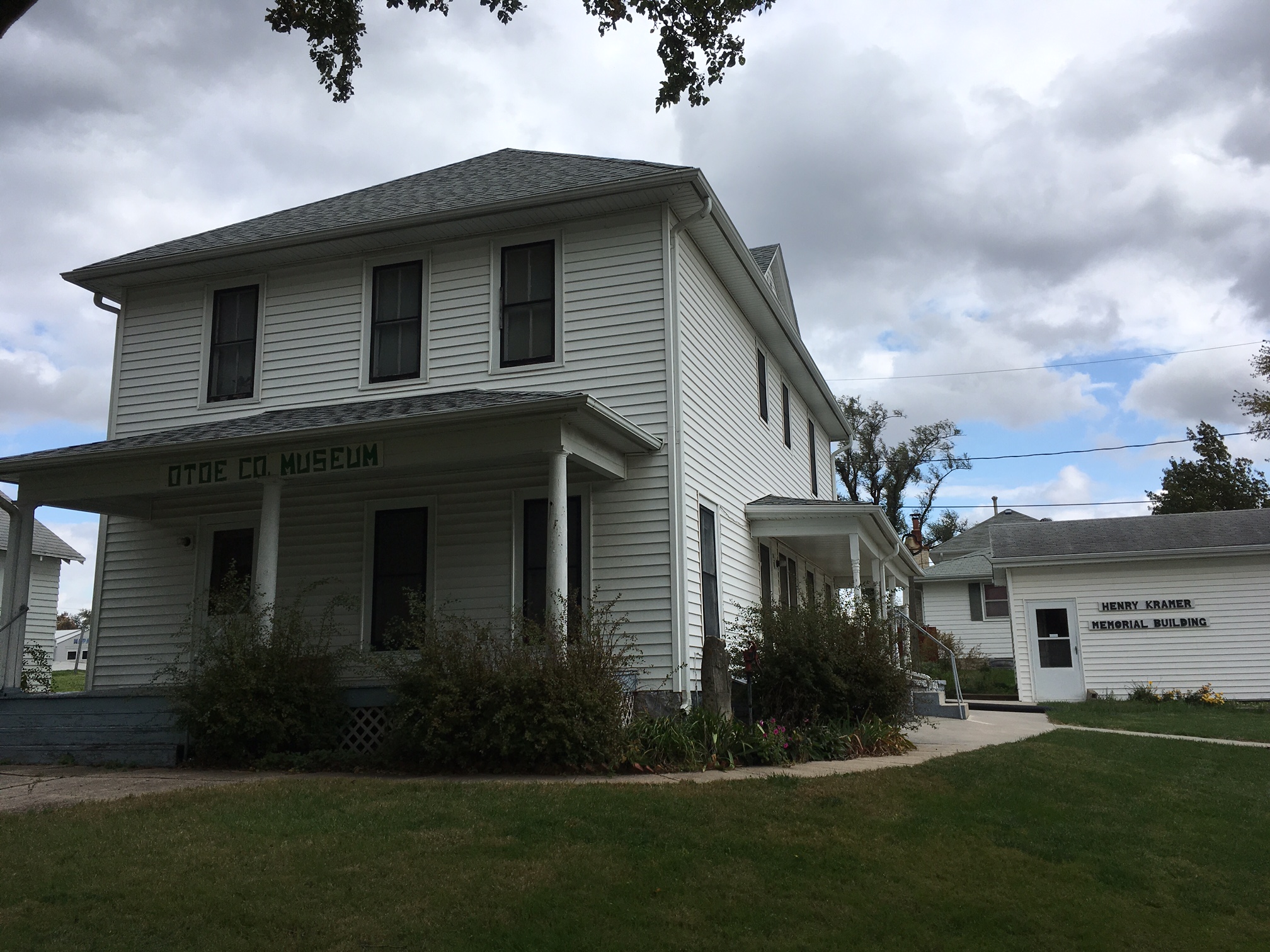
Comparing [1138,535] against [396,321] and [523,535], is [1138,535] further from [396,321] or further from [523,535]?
[396,321]

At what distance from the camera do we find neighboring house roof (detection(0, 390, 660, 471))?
10625 millimetres

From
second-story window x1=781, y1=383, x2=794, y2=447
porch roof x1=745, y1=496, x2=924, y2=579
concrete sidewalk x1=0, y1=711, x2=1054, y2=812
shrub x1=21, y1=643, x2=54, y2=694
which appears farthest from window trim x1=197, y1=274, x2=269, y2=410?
second-story window x1=781, y1=383, x2=794, y2=447

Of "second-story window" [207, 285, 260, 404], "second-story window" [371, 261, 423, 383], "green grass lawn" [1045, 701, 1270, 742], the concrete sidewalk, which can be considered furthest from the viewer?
"green grass lawn" [1045, 701, 1270, 742]

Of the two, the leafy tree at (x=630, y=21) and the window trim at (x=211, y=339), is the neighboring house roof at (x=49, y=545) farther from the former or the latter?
the leafy tree at (x=630, y=21)

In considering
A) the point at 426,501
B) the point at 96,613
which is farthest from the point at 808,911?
the point at 96,613

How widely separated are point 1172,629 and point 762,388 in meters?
11.8

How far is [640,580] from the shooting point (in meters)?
12.0

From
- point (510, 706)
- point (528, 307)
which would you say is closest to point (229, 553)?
point (528, 307)

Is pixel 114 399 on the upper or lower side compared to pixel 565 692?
upper

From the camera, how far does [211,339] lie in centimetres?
1462

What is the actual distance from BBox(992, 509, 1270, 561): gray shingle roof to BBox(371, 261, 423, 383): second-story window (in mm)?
15128

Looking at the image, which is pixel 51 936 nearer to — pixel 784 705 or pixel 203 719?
pixel 203 719

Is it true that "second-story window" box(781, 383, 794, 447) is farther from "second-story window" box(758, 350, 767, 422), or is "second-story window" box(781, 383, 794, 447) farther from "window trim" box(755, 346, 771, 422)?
"second-story window" box(758, 350, 767, 422)

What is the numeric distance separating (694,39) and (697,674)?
6957 millimetres
